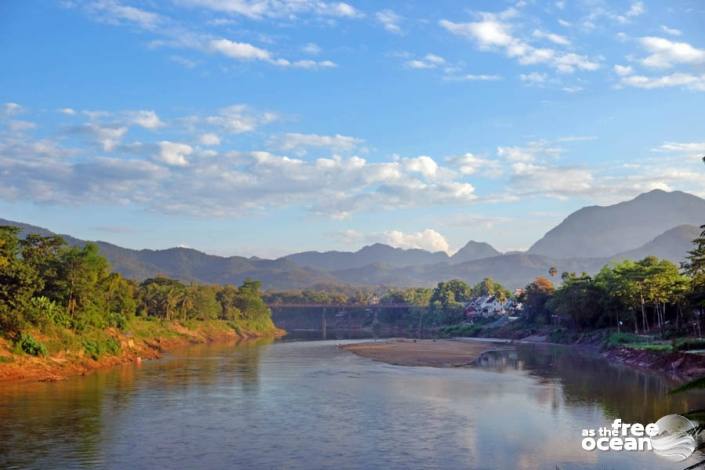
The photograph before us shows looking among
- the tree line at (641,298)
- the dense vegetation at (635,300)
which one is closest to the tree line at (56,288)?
the dense vegetation at (635,300)

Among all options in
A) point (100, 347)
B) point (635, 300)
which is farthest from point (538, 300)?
point (100, 347)

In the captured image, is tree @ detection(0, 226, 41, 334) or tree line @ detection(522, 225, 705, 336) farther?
tree line @ detection(522, 225, 705, 336)

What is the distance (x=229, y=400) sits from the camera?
44.6 metres

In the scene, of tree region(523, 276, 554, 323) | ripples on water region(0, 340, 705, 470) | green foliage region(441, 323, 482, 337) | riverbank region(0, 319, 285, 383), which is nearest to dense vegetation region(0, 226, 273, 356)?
riverbank region(0, 319, 285, 383)

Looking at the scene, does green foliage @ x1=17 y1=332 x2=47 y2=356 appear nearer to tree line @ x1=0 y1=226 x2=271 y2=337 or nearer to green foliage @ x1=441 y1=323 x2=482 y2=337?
tree line @ x1=0 y1=226 x2=271 y2=337

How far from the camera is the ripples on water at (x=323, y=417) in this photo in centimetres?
2775

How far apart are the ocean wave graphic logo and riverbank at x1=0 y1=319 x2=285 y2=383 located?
149ft

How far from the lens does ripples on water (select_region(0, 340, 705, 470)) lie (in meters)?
27.8

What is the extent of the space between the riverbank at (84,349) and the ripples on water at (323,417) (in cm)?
341

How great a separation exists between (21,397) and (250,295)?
123 metres

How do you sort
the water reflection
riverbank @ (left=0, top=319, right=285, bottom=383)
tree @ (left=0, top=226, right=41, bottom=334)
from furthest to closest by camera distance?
tree @ (left=0, top=226, right=41, bottom=334)
riverbank @ (left=0, top=319, right=285, bottom=383)
the water reflection

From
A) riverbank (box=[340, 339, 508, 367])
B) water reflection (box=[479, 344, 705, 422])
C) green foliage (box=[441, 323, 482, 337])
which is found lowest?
green foliage (box=[441, 323, 482, 337])

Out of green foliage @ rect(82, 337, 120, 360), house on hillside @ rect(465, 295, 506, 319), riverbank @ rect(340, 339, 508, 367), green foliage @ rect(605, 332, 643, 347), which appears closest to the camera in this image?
green foliage @ rect(82, 337, 120, 360)

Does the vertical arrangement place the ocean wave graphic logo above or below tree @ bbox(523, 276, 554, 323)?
below
